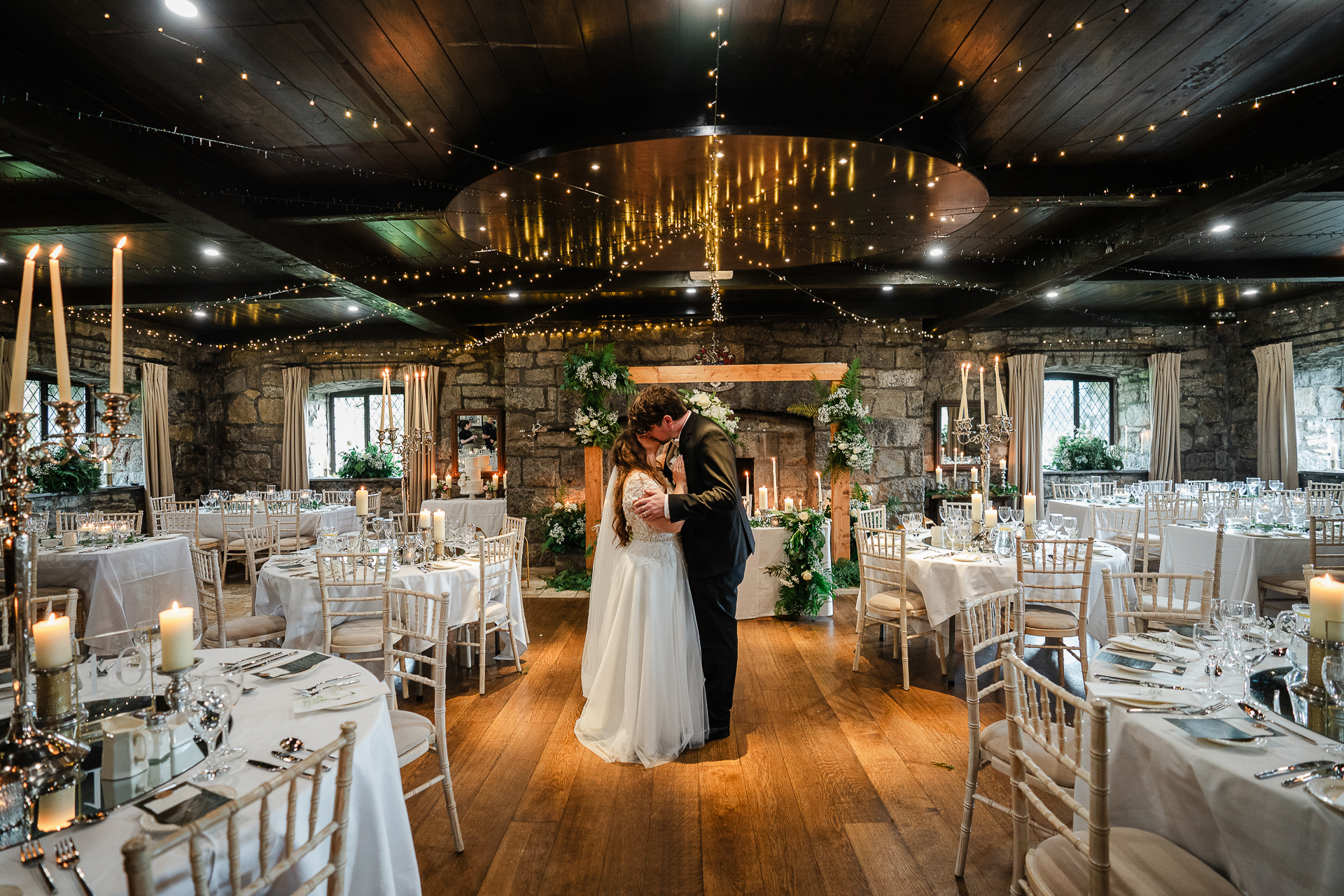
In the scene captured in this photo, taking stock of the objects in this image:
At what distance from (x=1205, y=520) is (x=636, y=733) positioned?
233 inches

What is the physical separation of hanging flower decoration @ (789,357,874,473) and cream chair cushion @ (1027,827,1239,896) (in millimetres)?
5220

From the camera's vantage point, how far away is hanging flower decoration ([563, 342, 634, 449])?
24.5 feet

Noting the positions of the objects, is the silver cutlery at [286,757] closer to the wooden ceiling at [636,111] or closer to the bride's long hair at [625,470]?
the bride's long hair at [625,470]

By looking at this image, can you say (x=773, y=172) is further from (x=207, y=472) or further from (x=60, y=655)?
(x=207, y=472)

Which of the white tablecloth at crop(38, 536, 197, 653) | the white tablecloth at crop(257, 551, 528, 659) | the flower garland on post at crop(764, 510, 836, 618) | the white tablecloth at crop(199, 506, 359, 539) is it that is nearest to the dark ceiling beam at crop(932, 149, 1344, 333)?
the flower garland on post at crop(764, 510, 836, 618)

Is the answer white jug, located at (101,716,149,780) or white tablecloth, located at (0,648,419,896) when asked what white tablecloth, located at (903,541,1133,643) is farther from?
white jug, located at (101,716,149,780)

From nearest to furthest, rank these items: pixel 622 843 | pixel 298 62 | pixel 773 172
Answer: pixel 622 843 < pixel 298 62 < pixel 773 172

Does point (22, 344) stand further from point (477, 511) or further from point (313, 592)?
point (477, 511)

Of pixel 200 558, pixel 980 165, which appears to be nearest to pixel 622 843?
pixel 200 558

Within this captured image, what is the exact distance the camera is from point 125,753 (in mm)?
1607

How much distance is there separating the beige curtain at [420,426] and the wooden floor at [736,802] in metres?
6.16

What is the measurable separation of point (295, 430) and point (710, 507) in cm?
915

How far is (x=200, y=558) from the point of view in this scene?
4.28 m

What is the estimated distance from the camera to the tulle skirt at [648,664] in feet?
11.3
